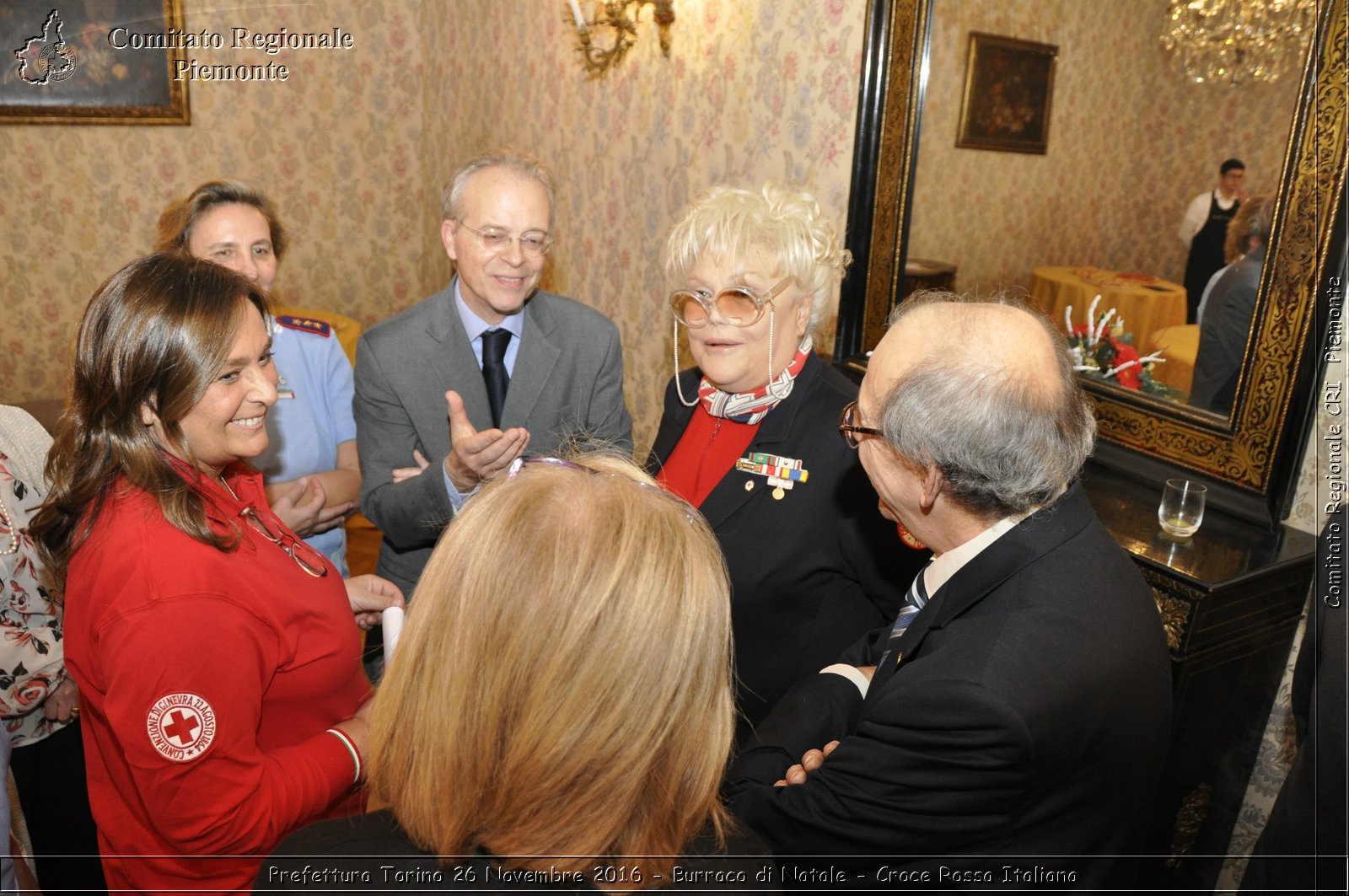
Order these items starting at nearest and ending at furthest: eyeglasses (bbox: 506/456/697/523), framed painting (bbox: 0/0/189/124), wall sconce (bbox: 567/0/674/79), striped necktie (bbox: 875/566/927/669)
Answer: eyeglasses (bbox: 506/456/697/523), striped necktie (bbox: 875/566/927/669), wall sconce (bbox: 567/0/674/79), framed painting (bbox: 0/0/189/124)

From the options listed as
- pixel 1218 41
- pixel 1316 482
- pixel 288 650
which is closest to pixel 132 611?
pixel 288 650

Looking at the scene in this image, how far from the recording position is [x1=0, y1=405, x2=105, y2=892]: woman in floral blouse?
1.82m

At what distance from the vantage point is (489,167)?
2.33 metres

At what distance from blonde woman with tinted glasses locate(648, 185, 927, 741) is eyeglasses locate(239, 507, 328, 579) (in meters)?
0.70

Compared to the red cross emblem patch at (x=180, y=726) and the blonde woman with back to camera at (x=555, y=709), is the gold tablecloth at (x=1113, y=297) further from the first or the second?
the red cross emblem patch at (x=180, y=726)

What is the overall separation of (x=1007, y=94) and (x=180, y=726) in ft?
8.88

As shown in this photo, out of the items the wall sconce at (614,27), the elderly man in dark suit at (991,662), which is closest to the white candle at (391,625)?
the elderly man in dark suit at (991,662)

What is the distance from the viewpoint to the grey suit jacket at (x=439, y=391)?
2.30 m

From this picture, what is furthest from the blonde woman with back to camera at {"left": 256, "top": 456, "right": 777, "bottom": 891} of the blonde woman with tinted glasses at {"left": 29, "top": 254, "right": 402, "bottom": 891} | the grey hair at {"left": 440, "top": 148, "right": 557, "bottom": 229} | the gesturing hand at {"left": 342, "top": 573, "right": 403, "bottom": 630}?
the grey hair at {"left": 440, "top": 148, "right": 557, "bottom": 229}

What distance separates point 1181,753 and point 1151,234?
4.37ft

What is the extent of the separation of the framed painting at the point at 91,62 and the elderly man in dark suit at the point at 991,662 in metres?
4.59

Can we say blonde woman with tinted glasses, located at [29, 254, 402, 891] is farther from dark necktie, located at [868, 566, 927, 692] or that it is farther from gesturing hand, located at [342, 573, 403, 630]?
dark necktie, located at [868, 566, 927, 692]

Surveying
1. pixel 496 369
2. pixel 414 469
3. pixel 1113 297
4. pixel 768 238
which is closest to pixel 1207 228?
pixel 1113 297

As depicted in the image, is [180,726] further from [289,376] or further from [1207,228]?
[1207,228]
